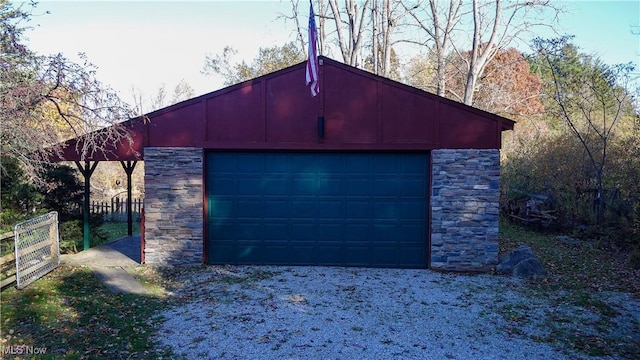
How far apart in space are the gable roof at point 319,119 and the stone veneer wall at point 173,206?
0.27m

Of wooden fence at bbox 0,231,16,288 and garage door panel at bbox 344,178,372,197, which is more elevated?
garage door panel at bbox 344,178,372,197

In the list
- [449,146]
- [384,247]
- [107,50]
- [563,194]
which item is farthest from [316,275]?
[107,50]

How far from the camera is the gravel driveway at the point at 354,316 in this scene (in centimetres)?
531

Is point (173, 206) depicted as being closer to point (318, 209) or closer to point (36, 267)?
point (36, 267)

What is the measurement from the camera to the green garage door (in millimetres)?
9336

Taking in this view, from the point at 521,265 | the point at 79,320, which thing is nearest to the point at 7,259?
the point at 79,320

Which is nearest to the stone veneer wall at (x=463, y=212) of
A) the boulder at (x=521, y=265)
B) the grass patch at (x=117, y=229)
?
the boulder at (x=521, y=265)

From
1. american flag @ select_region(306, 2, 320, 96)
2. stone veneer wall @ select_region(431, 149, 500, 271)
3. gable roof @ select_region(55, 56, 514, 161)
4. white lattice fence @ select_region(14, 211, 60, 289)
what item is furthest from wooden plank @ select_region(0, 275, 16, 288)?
stone veneer wall @ select_region(431, 149, 500, 271)

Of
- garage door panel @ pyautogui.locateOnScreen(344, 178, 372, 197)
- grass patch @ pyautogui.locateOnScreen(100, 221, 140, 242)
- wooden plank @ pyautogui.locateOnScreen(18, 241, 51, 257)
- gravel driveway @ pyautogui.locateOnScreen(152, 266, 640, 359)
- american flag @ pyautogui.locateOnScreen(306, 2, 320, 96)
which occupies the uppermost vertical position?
american flag @ pyautogui.locateOnScreen(306, 2, 320, 96)

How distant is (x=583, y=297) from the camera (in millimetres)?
7488

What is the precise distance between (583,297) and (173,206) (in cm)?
774

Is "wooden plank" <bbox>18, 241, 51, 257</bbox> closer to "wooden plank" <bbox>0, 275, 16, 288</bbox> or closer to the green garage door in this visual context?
"wooden plank" <bbox>0, 275, 16, 288</bbox>

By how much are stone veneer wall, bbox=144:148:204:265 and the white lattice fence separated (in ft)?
5.55

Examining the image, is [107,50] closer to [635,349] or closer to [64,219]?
[64,219]
